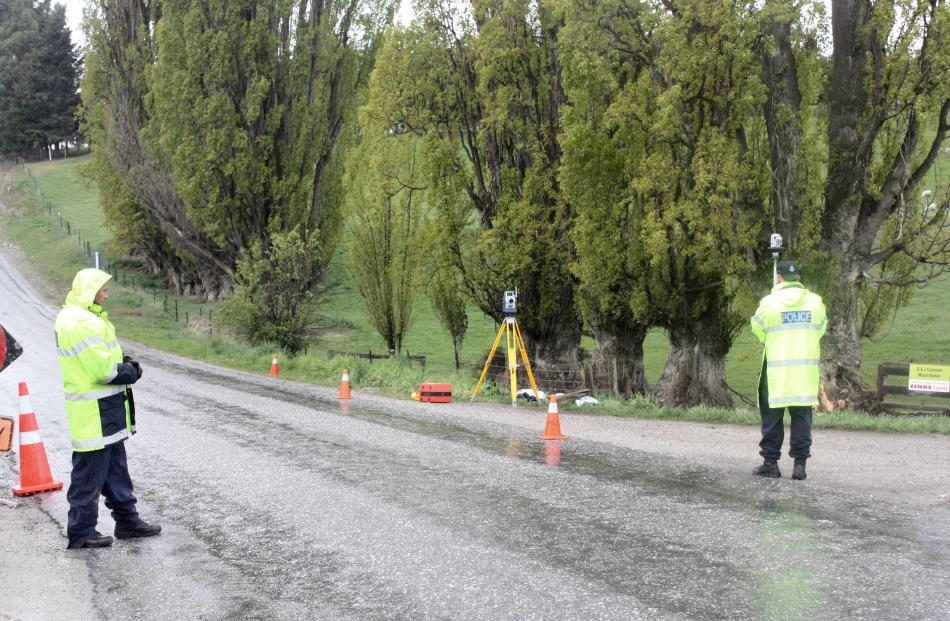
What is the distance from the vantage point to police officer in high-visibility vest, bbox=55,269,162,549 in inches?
257

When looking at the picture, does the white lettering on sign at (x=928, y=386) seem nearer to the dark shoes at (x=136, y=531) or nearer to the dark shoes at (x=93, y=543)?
the dark shoes at (x=136, y=531)

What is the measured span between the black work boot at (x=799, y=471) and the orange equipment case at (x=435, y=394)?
8.36 metres

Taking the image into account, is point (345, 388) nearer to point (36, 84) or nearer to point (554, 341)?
point (554, 341)

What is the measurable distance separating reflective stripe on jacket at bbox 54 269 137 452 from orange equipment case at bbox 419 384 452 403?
31.0ft

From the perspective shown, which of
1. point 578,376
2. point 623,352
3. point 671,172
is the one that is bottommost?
point 578,376

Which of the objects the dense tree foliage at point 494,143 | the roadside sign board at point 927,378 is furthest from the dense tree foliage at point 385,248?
the roadside sign board at point 927,378

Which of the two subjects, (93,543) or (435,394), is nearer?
(93,543)

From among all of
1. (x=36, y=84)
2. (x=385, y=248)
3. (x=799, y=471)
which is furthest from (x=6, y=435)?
(x=36, y=84)

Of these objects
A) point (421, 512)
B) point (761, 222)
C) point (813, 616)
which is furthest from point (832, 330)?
point (813, 616)

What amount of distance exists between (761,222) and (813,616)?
41.9ft

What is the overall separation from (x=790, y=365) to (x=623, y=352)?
12.4 m

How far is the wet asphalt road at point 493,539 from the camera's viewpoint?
5.18 meters

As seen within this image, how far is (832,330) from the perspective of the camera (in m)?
16.3

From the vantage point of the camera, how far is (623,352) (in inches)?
814
